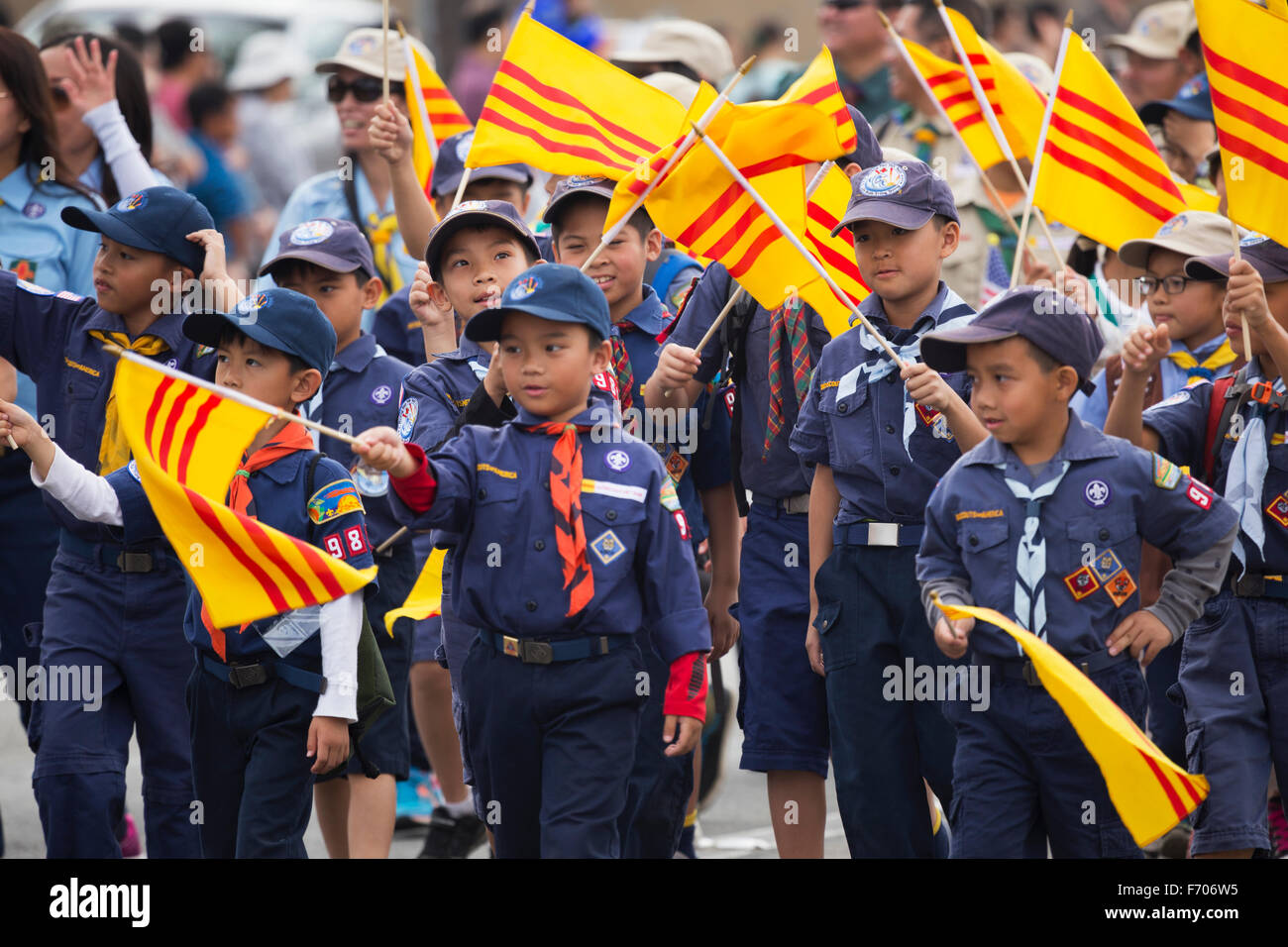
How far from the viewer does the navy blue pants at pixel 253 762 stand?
218 inches

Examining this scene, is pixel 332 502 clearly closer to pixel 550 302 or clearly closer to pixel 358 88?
pixel 550 302

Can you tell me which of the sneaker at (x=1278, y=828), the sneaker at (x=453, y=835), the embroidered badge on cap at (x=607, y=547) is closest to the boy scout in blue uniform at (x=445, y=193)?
the sneaker at (x=453, y=835)

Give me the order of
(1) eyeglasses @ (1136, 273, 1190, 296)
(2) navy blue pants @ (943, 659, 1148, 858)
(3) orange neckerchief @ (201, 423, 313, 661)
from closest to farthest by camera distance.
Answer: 1. (2) navy blue pants @ (943, 659, 1148, 858)
2. (3) orange neckerchief @ (201, 423, 313, 661)
3. (1) eyeglasses @ (1136, 273, 1190, 296)

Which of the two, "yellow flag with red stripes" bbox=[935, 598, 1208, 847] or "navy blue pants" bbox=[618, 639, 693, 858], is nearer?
"yellow flag with red stripes" bbox=[935, 598, 1208, 847]

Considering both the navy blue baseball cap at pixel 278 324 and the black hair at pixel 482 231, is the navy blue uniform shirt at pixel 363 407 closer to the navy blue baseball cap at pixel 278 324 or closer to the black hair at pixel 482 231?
the black hair at pixel 482 231

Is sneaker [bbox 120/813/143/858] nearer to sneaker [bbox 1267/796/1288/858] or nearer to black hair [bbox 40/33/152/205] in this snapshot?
black hair [bbox 40/33/152/205]

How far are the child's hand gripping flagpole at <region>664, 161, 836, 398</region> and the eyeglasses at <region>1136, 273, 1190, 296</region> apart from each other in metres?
1.14

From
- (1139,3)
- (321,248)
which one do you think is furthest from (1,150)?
(1139,3)

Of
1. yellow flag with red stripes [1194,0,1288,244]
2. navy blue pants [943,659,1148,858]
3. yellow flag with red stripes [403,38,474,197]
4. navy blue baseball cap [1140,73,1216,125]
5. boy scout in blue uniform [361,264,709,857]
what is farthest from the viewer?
navy blue baseball cap [1140,73,1216,125]

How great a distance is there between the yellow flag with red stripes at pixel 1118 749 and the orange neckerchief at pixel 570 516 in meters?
0.98

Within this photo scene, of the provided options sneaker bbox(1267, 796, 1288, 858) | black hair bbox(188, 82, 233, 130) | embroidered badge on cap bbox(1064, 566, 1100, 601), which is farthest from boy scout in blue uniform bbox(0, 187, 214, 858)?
black hair bbox(188, 82, 233, 130)

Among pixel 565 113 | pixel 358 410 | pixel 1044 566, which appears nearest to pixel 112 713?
pixel 358 410

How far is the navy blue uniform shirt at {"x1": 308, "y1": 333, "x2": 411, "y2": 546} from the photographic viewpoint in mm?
6910

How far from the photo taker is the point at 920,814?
5949mm
